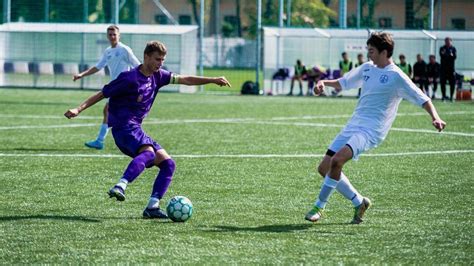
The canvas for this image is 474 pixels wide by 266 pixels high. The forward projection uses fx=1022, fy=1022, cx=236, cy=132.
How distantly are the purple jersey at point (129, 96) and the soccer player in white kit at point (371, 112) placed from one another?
1767mm

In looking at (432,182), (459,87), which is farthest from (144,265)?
(459,87)

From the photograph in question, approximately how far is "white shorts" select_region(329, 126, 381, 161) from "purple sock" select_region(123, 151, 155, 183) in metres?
1.82

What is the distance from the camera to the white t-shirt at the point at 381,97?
10070mm

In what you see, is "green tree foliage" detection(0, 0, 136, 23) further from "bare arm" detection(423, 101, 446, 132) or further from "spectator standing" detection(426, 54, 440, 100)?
"bare arm" detection(423, 101, 446, 132)

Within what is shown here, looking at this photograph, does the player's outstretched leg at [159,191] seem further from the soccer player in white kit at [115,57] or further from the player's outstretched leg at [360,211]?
the soccer player in white kit at [115,57]

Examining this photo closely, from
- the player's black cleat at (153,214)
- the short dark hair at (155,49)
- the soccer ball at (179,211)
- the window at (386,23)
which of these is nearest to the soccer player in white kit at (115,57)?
the short dark hair at (155,49)

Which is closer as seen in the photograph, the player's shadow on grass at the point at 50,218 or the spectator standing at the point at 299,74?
the player's shadow on grass at the point at 50,218

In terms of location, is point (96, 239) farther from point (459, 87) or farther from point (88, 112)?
point (459, 87)

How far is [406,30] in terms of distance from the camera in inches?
1633

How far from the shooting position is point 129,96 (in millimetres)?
10523

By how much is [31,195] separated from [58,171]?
2.46 meters

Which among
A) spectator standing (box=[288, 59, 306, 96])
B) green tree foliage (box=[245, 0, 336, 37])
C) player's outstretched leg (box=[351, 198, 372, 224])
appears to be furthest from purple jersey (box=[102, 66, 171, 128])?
green tree foliage (box=[245, 0, 336, 37])

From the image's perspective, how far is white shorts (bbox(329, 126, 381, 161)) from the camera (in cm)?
984

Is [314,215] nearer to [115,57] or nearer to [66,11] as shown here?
[115,57]
